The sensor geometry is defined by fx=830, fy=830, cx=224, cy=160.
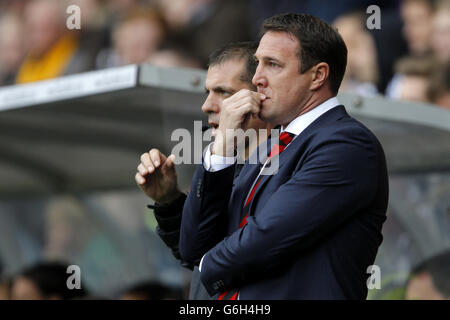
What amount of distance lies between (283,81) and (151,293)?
315cm

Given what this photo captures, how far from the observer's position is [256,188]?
92.4 inches

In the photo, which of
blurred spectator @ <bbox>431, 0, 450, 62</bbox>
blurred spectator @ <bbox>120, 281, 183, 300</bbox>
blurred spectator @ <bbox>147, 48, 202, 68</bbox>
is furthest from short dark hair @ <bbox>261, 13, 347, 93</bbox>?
blurred spectator @ <bbox>147, 48, 202, 68</bbox>

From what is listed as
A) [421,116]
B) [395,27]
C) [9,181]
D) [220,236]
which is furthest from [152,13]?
[220,236]

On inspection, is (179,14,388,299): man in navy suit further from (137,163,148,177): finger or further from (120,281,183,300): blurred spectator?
(120,281,183,300): blurred spectator

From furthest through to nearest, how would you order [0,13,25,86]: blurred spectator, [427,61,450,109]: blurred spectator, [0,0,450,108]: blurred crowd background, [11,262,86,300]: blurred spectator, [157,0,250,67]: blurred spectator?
[0,13,25,86]: blurred spectator, [157,0,250,67]: blurred spectator, [0,0,450,108]: blurred crowd background, [427,61,450,109]: blurred spectator, [11,262,86,300]: blurred spectator

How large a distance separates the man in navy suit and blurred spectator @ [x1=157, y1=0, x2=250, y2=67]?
15.0 ft

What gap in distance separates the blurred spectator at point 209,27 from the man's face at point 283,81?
4.56 meters

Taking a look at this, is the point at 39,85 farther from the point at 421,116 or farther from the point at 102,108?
the point at 421,116

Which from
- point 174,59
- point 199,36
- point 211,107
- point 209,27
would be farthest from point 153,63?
point 211,107

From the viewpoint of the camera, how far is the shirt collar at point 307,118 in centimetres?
236

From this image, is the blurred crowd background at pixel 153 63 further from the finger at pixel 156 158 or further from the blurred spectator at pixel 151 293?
the finger at pixel 156 158

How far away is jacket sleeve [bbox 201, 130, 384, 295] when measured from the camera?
2107 mm

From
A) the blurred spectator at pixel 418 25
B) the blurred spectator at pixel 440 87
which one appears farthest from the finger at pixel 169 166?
the blurred spectator at pixel 418 25

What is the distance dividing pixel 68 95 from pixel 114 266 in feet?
9.86
